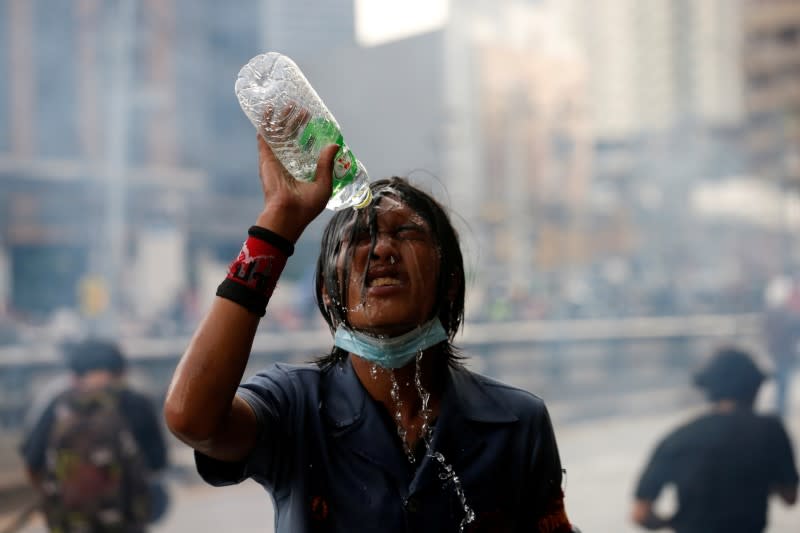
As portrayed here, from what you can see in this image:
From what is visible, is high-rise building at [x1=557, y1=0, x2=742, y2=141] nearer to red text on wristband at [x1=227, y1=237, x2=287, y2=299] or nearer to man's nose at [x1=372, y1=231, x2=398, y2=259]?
man's nose at [x1=372, y1=231, x2=398, y2=259]

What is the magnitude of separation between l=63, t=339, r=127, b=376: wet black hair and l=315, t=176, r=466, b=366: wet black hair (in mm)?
2224

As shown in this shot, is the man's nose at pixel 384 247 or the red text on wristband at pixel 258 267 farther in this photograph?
the man's nose at pixel 384 247

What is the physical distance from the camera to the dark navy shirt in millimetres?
1068

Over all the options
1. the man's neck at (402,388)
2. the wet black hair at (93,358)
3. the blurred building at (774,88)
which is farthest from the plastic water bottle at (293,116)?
the blurred building at (774,88)

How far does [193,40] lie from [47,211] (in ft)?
10.7

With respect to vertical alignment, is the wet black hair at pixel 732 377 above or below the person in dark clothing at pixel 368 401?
below

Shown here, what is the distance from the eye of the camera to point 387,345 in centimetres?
117

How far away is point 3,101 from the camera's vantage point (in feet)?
38.2

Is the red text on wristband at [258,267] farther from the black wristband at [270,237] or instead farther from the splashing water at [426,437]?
the splashing water at [426,437]

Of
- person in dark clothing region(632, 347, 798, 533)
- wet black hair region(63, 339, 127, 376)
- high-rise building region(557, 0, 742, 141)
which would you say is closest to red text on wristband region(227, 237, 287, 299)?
person in dark clothing region(632, 347, 798, 533)

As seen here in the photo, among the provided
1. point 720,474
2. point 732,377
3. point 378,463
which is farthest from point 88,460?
point 378,463

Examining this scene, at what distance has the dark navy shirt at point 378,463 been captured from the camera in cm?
107

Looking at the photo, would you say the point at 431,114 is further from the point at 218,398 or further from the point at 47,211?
the point at 218,398

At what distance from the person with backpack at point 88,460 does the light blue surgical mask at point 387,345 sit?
2.13 meters
